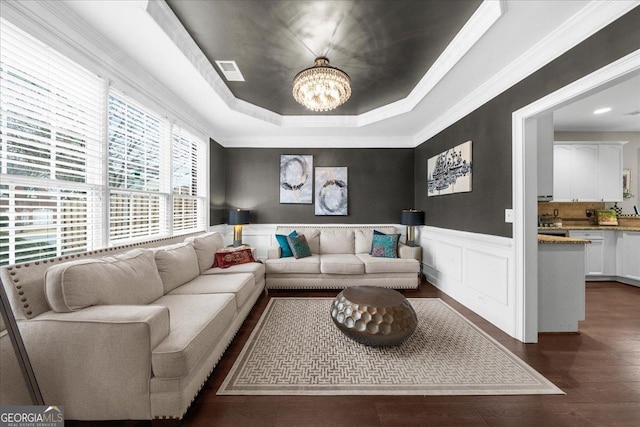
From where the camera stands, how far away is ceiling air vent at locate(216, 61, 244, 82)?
2703 mm

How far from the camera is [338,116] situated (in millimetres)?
4230

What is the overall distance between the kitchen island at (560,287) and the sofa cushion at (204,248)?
152 inches

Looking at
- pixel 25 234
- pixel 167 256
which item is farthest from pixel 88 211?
pixel 167 256

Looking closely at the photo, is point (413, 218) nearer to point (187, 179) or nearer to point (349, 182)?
point (349, 182)

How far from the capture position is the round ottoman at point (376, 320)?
2.08 metres

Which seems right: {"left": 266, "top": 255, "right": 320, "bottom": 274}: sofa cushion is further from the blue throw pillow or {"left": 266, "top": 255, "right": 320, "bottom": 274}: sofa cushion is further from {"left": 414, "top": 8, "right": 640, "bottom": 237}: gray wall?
{"left": 414, "top": 8, "right": 640, "bottom": 237}: gray wall

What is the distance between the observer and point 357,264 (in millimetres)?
3787

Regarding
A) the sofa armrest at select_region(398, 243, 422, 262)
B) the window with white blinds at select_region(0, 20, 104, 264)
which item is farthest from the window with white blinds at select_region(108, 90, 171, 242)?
the sofa armrest at select_region(398, 243, 422, 262)

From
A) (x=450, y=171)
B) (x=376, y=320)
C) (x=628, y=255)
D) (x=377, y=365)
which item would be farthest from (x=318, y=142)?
(x=628, y=255)

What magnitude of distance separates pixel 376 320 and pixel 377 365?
348mm

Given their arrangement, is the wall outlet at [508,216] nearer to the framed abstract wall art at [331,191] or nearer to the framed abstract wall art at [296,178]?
the framed abstract wall art at [331,191]

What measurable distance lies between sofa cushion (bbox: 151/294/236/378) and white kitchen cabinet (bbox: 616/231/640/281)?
6.25 meters

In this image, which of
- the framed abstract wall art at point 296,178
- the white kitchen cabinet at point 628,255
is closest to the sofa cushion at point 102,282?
the framed abstract wall art at point 296,178

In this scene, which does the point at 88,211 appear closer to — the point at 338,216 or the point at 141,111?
the point at 141,111
